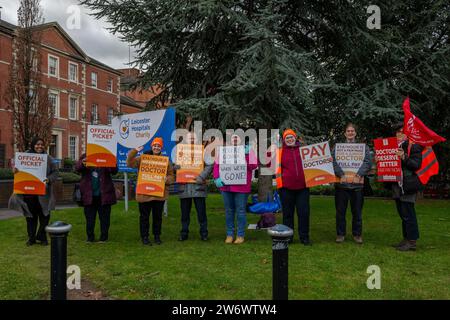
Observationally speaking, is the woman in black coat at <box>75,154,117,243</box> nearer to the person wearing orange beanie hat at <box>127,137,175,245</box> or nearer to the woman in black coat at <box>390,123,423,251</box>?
the person wearing orange beanie hat at <box>127,137,175,245</box>

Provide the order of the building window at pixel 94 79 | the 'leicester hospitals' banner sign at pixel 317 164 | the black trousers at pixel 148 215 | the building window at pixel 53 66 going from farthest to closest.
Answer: the building window at pixel 94 79, the building window at pixel 53 66, the black trousers at pixel 148 215, the 'leicester hospitals' banner sign at pixel 317 164

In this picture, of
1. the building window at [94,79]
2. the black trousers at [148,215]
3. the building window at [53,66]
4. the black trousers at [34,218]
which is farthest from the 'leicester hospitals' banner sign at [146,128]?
the building window at [94,79]

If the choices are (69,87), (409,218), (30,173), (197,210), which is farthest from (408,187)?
(69,87)

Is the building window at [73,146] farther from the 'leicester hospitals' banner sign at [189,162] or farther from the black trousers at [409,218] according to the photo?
the black trousers at [409,218]

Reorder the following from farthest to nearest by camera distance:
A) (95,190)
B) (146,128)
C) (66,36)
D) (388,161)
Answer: (66,36)
(146,128)
(95,190)
(388,161)

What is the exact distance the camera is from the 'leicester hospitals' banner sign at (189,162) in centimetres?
791

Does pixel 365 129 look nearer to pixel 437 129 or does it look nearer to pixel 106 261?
pixel 437 129

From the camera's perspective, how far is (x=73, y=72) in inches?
1822

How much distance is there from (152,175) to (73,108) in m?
41.9

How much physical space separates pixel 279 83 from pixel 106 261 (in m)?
5.46

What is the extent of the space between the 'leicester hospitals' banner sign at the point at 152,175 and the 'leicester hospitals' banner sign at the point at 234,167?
103 centimetres

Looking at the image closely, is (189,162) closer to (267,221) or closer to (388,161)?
(267,221)

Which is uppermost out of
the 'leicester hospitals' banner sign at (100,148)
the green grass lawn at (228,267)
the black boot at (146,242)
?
the 'leicester hospitals' banner sign at (100,148)

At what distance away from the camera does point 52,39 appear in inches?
1681
